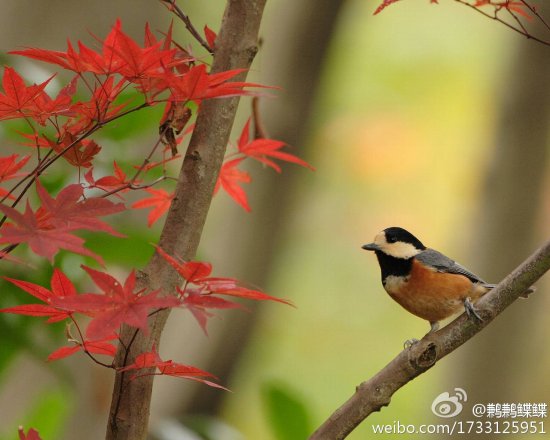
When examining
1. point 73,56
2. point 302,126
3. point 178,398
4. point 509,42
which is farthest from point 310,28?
point 73,56

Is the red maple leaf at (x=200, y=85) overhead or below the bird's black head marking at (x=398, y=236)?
overhead

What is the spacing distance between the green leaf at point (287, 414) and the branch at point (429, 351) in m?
0.75

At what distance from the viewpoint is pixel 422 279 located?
1181 millimetres

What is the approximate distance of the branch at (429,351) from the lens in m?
0.83

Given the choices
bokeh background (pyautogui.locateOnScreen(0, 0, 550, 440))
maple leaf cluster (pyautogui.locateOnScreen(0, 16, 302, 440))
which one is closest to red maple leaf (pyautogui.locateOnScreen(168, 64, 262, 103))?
maple leaf cluster (pyautogui.locateOnScreen(0, 16, 302, 440))

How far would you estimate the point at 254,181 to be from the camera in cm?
224

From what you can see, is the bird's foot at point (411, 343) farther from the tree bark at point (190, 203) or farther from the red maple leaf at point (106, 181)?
the red maple leaf at point (106, 181)

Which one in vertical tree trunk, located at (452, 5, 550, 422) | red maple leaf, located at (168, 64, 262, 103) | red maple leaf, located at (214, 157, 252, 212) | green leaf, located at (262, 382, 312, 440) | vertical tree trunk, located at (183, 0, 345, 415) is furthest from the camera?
vertical tree trunk, located at (183, 0, 345, 415)

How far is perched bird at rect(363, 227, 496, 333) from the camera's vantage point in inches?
45.7

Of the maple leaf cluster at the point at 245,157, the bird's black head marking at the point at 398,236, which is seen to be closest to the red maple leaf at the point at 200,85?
the maple leaf cluster at the point at 245,157

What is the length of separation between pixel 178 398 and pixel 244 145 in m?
1.28

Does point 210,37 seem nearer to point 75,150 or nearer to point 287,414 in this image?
point 75,150

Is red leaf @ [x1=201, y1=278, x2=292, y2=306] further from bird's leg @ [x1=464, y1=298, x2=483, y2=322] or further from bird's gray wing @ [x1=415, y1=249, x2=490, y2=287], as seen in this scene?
bird's gray wing @ [x1=415, y1=249, x2=490, y2=287]

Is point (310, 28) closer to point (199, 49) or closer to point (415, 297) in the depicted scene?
point (199, 49)
